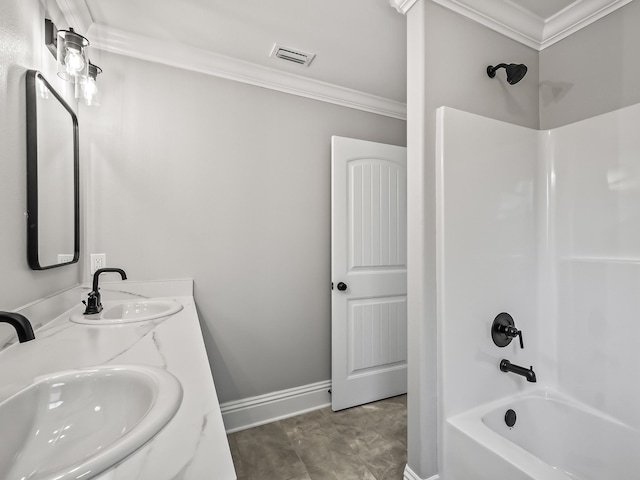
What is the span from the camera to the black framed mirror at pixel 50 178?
1.16 m

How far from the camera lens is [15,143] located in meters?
1.08

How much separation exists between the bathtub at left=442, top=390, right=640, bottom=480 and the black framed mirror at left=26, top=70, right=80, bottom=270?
188 centimetres

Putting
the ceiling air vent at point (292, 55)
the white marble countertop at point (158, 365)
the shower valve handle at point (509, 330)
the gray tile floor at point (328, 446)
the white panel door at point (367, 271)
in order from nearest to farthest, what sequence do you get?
1. the white marble countertop at point (158, 365)
2. the shower valve handle at point (509, 330)
3. the gray tile floor at point (328, 446)
4. the ceiling air vent at point (292, 55)
5. the white panel door at point (367, 271)

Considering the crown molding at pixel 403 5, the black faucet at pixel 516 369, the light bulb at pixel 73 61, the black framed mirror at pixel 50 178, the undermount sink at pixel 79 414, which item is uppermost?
the crown molding at pixel 403 5

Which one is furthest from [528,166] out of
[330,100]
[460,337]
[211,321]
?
[211,321]

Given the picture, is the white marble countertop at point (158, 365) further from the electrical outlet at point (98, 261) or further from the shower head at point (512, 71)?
the shower head at point (512, 71)

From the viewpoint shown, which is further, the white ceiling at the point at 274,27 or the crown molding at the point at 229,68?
the crown molding at the point at 229,68

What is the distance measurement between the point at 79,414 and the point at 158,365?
181 millimetres

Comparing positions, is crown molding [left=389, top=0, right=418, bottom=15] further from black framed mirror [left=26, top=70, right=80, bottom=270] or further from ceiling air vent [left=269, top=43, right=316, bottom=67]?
black framed mirror [left=26, top=70, right=80, bottom=270]

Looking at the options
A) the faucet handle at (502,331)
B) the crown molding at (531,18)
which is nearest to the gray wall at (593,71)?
the crown molding at (531,18)

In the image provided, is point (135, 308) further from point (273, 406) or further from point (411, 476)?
point (411, 476)

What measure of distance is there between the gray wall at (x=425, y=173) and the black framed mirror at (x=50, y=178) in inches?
61.8

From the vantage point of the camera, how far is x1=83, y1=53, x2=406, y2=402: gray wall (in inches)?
71.4

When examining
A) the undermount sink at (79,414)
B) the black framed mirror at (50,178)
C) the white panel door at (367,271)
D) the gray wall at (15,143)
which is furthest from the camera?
the white panel door at (367,271)
